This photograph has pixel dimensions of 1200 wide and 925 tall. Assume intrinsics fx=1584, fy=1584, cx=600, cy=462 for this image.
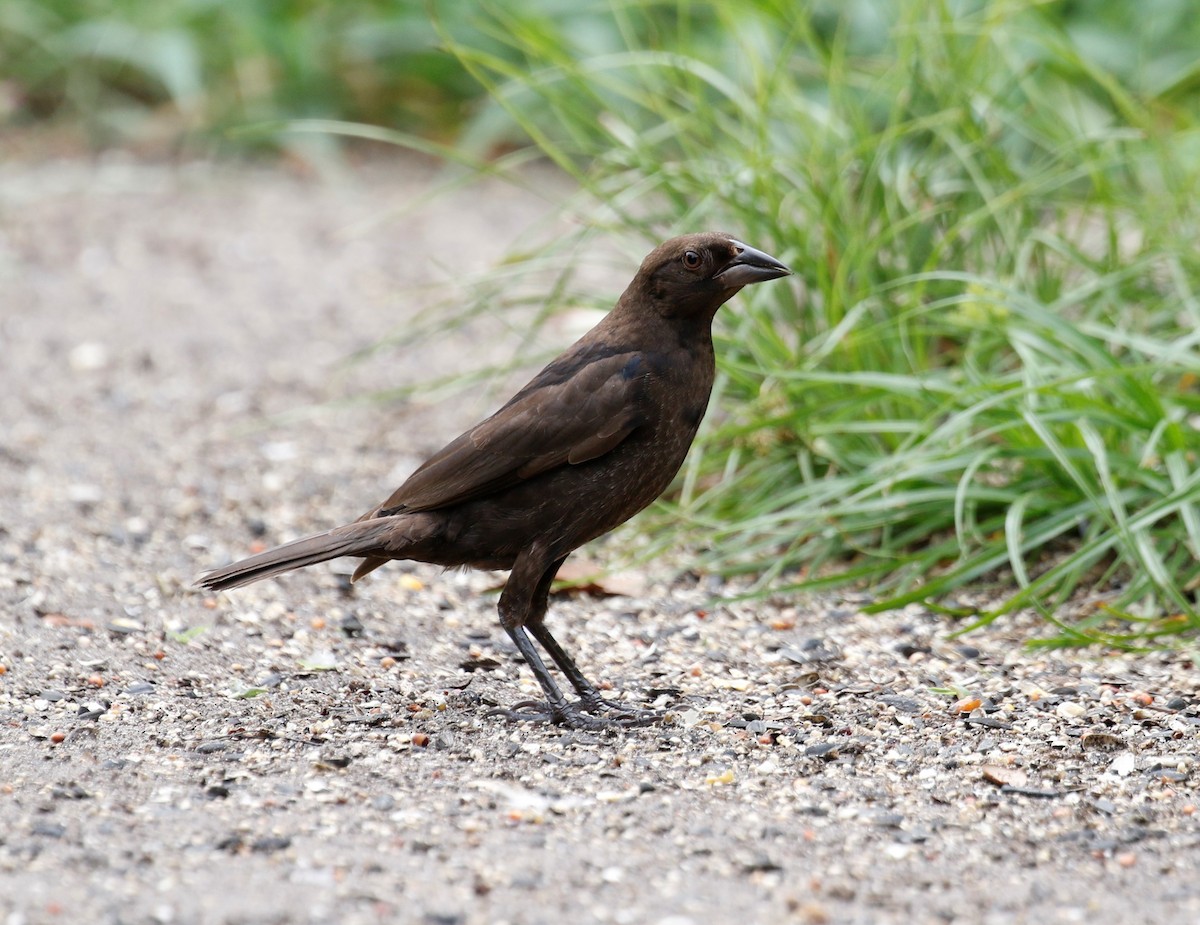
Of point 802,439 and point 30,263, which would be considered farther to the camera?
point 30,263

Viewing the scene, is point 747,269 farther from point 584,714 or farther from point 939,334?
point 939,334

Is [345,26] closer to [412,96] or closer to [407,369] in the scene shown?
[412,96]

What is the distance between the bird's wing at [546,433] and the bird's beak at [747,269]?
25 centimetres

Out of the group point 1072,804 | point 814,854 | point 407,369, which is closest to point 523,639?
point 814,854

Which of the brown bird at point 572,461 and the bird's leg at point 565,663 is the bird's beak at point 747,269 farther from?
the bird's leg at point 565,663

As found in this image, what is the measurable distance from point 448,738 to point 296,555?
49 centimetres

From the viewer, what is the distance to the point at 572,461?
128 inches

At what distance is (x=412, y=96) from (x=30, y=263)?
2.48 metres

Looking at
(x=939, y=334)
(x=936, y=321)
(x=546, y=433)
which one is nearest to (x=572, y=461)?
(x=546, y=433)

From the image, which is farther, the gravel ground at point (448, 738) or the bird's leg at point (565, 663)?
the bird's leg at point (565, 663)

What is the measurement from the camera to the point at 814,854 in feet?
8.52

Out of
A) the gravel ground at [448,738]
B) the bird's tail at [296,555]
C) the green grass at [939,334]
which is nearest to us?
the gravel ground at [448,738]

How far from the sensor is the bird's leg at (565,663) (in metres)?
3.37

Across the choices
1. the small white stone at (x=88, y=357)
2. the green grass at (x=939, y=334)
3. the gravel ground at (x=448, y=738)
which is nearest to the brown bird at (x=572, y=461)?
the gravel ground at (x=448, y=738)
